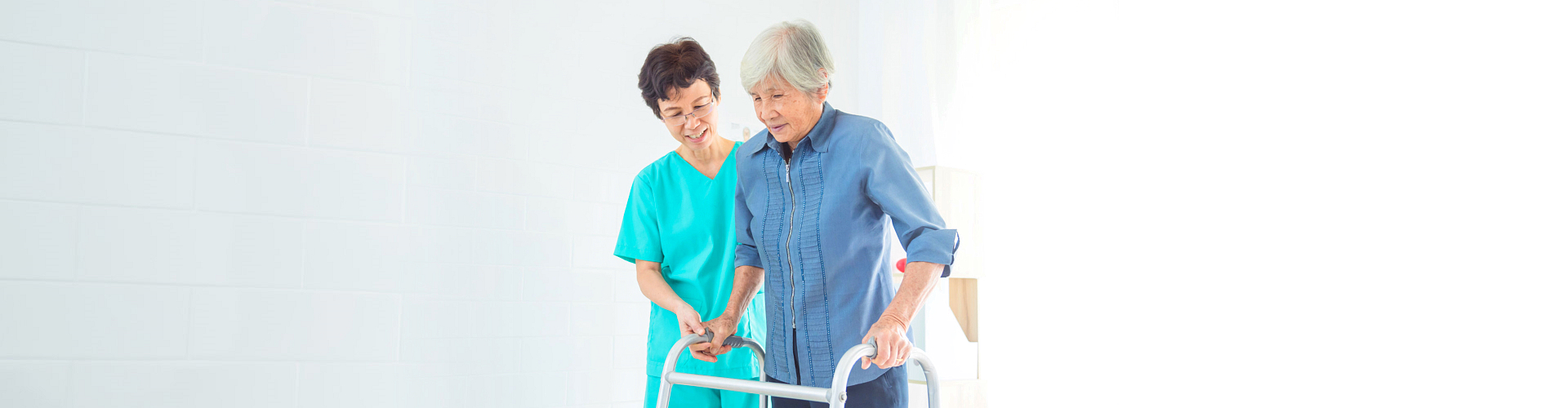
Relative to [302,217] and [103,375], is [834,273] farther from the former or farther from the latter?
[103,375]

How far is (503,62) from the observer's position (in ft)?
8.71

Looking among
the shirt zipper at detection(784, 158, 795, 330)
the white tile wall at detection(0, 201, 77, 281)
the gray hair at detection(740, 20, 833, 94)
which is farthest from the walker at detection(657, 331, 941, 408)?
the white tile wall at detection(0, 201, 77, 281)

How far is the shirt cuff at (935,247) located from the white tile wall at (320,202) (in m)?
1.49

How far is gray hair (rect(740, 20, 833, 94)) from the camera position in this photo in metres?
1.63

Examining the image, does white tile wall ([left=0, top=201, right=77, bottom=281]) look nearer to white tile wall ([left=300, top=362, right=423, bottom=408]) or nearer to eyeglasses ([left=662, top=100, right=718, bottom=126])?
white tile wall ([left=300, top=362, right=423, bottom=408])

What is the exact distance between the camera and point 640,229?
7.00 feet

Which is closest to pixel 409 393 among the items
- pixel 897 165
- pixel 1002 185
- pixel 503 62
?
pixel 503 62

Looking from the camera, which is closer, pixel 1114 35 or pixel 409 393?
pixel 409 393

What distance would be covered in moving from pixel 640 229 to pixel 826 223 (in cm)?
66

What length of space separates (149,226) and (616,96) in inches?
50.5

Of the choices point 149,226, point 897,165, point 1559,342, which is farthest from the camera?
point 149,226

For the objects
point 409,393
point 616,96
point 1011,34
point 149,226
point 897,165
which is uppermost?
point 1011,34

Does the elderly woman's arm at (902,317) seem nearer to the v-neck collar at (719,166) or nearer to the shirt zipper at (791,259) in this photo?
the shirt zipper at (791,259)

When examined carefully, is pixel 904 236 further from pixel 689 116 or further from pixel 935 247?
pixel 689 116
